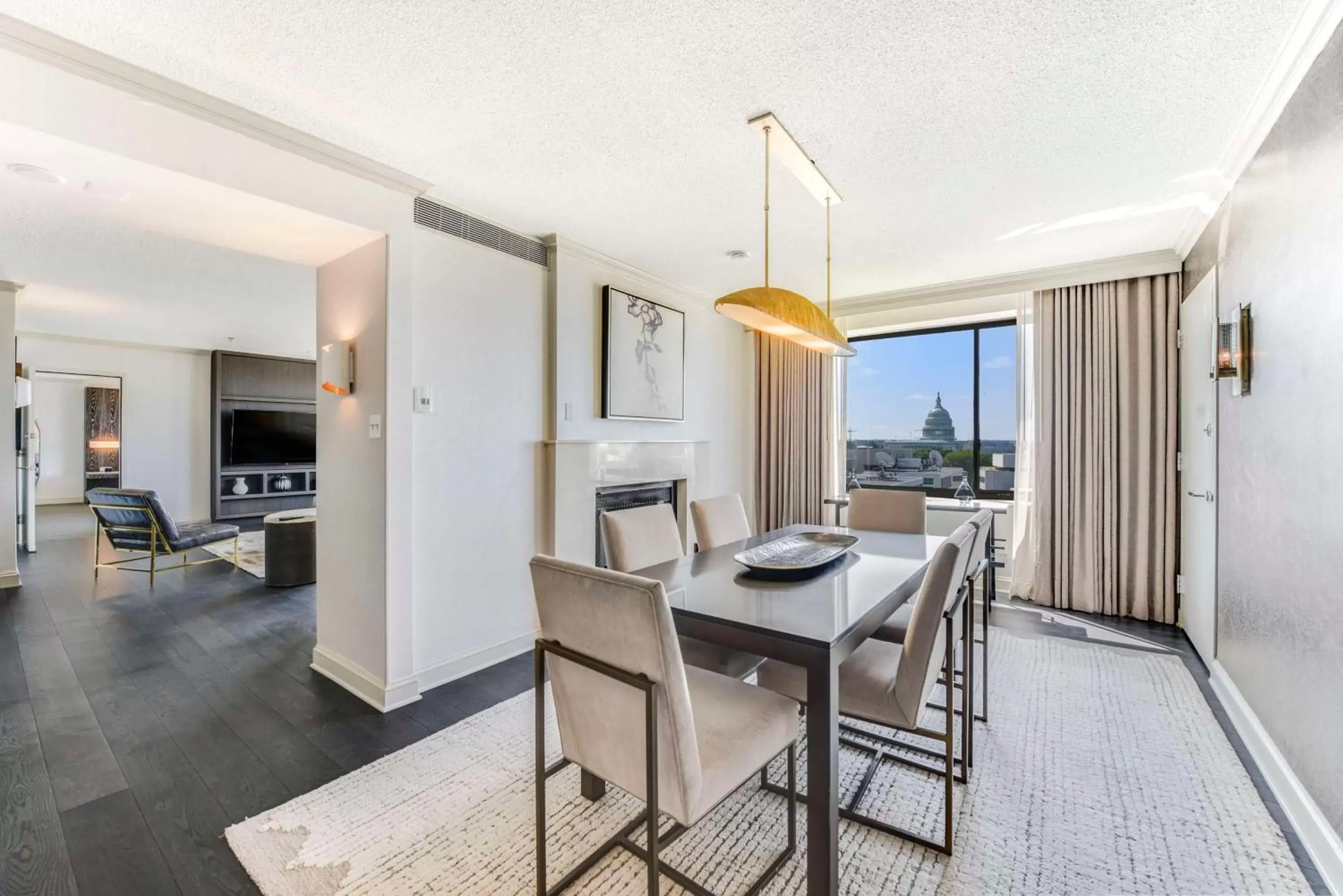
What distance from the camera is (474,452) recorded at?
2992 mm

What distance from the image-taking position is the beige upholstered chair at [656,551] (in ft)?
6.78

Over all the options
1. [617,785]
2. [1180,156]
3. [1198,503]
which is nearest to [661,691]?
[617,785]

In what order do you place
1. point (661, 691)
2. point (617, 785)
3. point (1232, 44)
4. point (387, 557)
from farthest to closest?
point (387, 557)
point (1232, 44)
point (617, 785)
point (661, 691)

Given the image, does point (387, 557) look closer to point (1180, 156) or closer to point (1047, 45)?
point (1047, 45)

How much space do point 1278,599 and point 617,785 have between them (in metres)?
2.33

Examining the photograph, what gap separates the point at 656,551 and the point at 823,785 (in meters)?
1.26

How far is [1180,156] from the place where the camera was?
7.84ft

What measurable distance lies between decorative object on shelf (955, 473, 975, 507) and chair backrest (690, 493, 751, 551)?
230 cm

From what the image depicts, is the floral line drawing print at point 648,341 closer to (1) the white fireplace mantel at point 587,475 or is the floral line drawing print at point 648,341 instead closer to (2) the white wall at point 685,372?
(2) the white wall at point 685,372

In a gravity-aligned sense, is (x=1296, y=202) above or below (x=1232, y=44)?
below

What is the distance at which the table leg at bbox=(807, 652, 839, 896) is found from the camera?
1.34 metres

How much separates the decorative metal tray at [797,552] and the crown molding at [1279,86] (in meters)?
2.10

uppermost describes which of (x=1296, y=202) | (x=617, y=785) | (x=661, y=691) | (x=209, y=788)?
(x=1296, y=202)

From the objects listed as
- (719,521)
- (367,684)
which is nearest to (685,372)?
(719,521)
